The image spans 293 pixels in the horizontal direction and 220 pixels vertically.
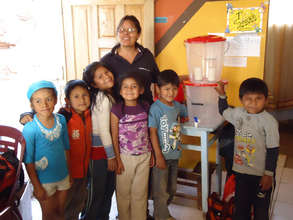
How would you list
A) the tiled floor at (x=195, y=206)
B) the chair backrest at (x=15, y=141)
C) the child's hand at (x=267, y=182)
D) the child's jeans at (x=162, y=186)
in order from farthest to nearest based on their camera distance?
1. the tiled floor at (x=195, y=206)
2. the child's jeans at (x=162, y=186)
3. the child's hand at (x=267, y=182)
4. the chair backrest at (x=15, y=141)

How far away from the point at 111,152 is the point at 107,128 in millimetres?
157

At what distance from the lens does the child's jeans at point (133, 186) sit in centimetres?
185

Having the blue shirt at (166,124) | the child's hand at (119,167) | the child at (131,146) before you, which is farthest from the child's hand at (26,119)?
the blue shirt at (166,124)

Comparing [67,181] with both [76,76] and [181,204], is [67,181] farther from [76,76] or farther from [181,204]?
[76,76]

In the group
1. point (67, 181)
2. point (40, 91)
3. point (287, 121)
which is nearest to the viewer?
point (40, 91)

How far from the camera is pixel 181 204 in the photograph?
2.46m

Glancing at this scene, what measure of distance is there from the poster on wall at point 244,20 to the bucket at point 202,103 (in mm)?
729

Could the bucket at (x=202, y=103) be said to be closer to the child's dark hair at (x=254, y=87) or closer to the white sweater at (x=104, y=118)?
the child's dark hair at (x=254, y=87)

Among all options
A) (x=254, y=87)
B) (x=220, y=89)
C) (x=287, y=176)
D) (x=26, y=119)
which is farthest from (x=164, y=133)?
(x=287, y=176)

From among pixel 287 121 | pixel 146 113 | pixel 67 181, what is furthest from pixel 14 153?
pixel 287 121

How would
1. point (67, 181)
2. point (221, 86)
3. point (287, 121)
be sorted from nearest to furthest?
1. point (67, 181)
2. point (221, 86)
3. point (287, 121)

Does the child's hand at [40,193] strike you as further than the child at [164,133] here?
No

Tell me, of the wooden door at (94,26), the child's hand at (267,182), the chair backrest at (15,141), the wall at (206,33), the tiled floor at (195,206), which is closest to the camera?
the chair backrest at (15,141)

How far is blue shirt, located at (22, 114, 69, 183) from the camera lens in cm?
156
